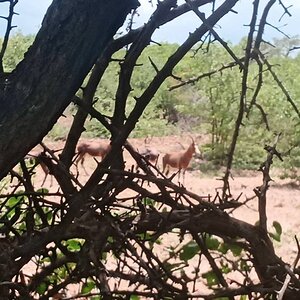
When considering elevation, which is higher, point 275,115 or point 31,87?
point 275,115

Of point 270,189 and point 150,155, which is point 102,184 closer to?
point 150,155

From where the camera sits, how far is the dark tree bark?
41 centimetres

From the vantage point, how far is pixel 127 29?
0.63 meters

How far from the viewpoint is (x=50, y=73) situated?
1.34ft

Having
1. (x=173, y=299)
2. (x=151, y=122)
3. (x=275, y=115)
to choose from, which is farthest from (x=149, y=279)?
(x=151, y=122)

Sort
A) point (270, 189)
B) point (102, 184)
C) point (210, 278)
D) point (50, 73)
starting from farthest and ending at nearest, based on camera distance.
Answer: point (270, 189)
point (210, 278)
point (102, 184)
point (50, 73)

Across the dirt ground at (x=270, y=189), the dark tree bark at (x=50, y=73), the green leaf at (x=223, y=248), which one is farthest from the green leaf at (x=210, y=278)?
the dirt ground at (x=270, y=189)

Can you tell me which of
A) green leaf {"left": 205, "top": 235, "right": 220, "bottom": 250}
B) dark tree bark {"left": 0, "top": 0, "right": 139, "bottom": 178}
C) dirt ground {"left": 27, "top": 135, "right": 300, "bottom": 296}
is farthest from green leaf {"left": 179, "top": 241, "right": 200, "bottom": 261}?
dirt ground {"left": 27, "top": 135, "right": 300, "bottom": 296}

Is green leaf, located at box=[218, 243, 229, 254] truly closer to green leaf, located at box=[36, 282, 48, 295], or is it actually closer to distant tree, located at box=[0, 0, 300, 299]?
distant tree, located at box=[0, 0, 300, 299]

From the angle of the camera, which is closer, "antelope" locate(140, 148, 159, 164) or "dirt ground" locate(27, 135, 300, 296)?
"antelope" locate(140, 148, 159, 164)

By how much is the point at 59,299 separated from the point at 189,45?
24 cm

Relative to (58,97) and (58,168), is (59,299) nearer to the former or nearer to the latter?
(58,168)

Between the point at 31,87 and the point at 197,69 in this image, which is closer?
the point at 31,87

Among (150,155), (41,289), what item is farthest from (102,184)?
(150,155)
